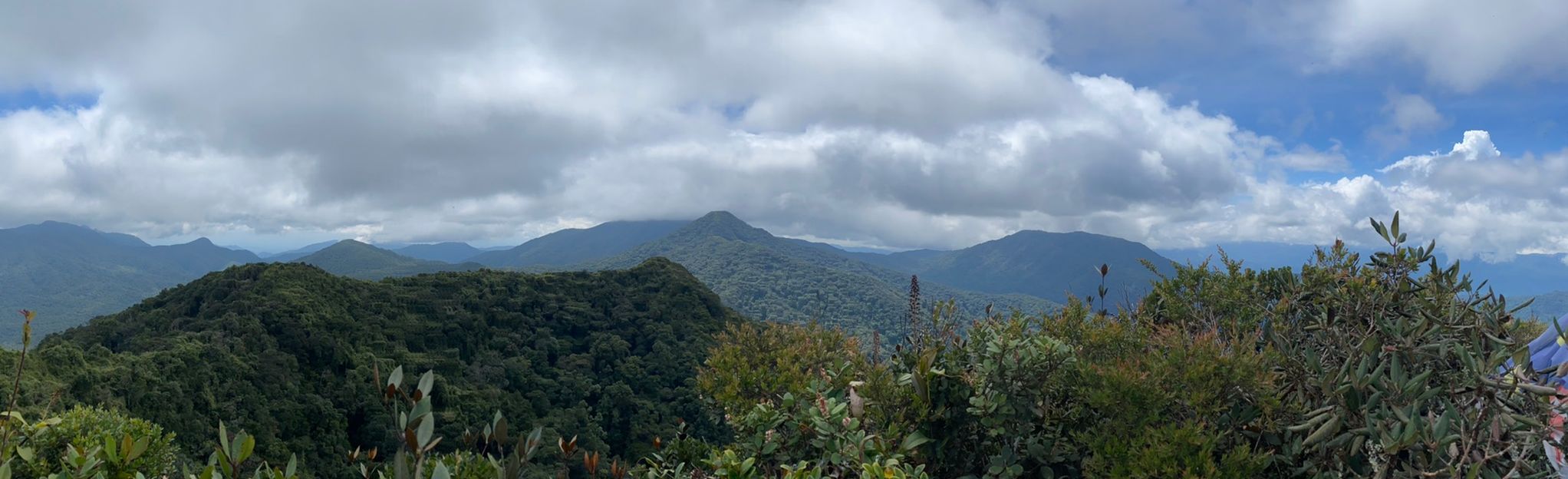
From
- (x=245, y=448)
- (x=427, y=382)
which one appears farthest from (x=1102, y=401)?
(x=245, y=448)

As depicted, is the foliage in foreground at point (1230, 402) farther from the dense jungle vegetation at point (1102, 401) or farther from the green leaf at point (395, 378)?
the green leaf at point (395, 378)

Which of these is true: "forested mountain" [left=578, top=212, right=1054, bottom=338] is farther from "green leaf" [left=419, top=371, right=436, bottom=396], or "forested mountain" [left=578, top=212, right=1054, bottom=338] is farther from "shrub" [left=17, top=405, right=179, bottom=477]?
"green leaf" [left=419, top=371, right=436, bottom=396]

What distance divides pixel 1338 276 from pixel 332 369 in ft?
138

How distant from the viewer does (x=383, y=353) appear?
41.6 metres

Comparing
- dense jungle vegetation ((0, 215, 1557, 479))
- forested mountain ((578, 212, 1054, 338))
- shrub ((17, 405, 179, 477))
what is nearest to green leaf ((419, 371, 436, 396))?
dense jungle vegetation ((0, 215, 1557, 479))

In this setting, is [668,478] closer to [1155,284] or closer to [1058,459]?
[1058,459]

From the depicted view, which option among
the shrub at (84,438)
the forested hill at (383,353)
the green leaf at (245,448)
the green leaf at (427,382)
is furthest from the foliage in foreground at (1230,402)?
the forested hill at (383,353)

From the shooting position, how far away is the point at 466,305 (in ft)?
163

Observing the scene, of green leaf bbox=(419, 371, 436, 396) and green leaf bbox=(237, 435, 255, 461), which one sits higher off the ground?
green leaf bbox=(419, 371, 436, 396)

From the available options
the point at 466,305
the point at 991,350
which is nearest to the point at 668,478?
the point at 991,350

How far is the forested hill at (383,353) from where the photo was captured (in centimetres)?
2975

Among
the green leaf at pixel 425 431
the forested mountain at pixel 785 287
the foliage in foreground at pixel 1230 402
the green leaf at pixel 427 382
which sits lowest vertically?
the forested mountain at pixel 785 287

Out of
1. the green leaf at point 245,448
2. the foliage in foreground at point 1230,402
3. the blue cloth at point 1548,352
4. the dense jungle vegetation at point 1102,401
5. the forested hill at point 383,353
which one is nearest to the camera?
the green leaf at point 245,448

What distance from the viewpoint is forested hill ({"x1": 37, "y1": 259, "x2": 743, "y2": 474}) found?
29750mm
